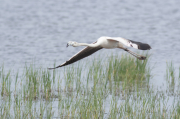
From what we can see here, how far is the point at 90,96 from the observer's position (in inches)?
283

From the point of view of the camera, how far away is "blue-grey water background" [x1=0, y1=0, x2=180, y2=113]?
13.9 metres

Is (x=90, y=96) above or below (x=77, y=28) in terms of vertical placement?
below

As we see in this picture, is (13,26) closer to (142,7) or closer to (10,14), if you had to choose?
(10,14)

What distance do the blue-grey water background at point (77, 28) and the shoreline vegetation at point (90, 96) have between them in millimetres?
652

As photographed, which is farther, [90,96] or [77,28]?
[77,28]

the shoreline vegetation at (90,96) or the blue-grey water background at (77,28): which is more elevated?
the blue-grey water background at (77,28)

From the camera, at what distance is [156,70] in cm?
1186

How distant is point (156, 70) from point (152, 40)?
661 cm

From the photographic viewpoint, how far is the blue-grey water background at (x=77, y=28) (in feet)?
45.6

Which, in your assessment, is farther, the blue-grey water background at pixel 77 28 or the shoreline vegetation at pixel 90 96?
the blue-grey water background at pixel 77 28

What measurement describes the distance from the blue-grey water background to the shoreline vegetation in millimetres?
652

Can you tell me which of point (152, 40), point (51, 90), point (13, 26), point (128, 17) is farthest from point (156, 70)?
point (128, 17)

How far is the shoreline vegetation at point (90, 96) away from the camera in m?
7.01

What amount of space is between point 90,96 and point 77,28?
50.0ft
